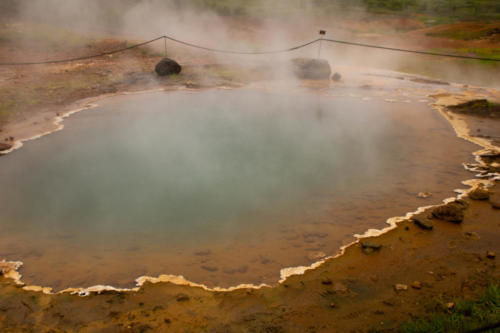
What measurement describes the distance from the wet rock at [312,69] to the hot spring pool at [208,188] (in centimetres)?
434

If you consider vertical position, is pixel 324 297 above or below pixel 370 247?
below

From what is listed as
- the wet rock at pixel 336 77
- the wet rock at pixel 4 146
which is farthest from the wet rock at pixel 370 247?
the wet rock at pixel 336 77

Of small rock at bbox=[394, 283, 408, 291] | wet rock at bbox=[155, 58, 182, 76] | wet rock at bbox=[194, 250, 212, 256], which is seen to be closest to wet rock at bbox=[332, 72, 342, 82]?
wet rock at bbox=[155, 58, 182, 76]

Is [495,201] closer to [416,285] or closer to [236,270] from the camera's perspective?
[416,285]

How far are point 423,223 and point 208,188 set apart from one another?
9.46 ft

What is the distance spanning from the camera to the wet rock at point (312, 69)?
1254 cm

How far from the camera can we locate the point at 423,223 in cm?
438

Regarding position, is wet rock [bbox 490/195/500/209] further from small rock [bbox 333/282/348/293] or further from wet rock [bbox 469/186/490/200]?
small rock [bbox 333/282/348/293]

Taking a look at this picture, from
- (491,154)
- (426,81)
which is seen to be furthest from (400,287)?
(426,81)

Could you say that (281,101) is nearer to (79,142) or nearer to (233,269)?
(79,142)

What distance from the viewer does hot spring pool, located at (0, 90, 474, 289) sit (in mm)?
3938

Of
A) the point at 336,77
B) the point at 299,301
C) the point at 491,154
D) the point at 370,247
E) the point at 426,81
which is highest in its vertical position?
the point at 336,77

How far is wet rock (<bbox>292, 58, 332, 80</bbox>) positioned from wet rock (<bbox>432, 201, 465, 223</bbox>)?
347 inches

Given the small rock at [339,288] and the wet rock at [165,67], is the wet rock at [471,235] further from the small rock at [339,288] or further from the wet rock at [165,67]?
the wet rock at [165,67]
